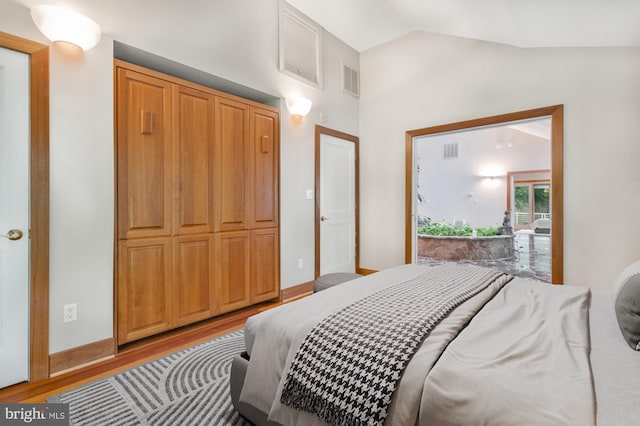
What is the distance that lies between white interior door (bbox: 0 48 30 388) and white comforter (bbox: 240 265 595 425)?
5.06ft

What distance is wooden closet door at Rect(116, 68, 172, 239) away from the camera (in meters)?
2.37

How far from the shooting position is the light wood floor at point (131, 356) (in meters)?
1.85

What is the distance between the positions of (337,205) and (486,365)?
11.6 feet

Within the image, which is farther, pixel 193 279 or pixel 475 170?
pixel 475 170

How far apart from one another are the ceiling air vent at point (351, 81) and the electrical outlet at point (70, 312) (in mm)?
3887

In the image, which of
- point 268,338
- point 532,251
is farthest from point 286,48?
point 532,251

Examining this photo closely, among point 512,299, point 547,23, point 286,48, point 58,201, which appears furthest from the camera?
point 286,48

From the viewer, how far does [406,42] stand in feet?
14.4

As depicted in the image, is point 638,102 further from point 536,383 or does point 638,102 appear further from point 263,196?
point 263,196

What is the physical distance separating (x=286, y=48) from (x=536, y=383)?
3.76 metres

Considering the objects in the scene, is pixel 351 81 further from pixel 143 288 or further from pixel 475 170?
pixel 475 170

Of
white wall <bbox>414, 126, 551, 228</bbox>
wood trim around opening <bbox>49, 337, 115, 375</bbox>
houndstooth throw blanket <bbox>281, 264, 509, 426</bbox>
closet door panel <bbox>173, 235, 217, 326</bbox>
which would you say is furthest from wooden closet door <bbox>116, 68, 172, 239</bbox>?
white wall <bbox>414, 126, 551, 228</bbox>

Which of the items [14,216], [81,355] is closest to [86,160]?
[14,216]

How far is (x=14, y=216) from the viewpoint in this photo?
191 cm
